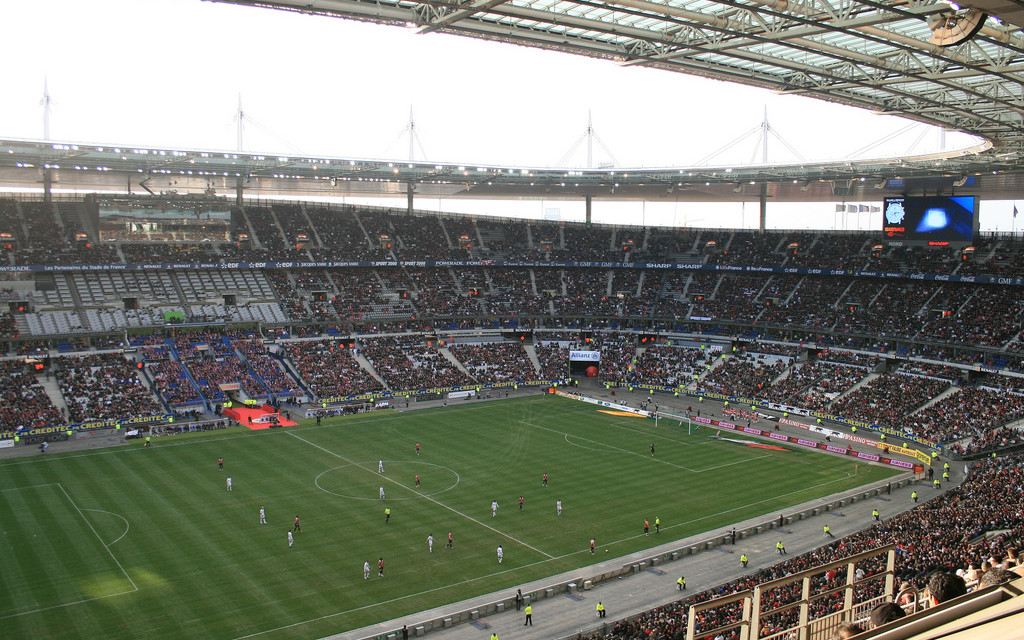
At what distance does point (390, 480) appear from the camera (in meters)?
46.2

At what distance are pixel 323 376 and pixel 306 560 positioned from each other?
116 feet

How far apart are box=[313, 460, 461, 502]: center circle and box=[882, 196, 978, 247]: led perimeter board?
48.9 m

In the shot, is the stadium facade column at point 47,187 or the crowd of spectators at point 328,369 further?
the stadium facade column at point 47,187

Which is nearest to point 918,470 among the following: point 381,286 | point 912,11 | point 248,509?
point 912,11

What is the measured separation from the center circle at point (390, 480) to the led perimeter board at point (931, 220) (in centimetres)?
4889

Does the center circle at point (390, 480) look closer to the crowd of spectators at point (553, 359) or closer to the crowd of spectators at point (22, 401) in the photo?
the crowd of spectators at point (22, 401)

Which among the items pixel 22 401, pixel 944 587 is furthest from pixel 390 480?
pixel 944 587

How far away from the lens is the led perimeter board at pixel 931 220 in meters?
68.4

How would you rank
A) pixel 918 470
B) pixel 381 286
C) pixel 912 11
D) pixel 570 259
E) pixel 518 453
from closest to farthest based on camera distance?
pixel 912 11 < pixel 918 470 < pixel 518 453 < pixel 381 286 < pixel 570 259

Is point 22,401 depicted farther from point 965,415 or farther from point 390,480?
point 965,415

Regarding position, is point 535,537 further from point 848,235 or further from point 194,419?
point 848,235

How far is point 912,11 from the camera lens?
2044cm

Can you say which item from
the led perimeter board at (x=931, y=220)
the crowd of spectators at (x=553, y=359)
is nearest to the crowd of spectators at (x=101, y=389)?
the crowd of spectators at (x=553, y=359)

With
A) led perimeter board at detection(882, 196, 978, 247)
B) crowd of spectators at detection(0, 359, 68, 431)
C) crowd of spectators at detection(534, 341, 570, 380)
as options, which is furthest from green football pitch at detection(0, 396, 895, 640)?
led perimeter board at detection(882, 196, 978, 247)
